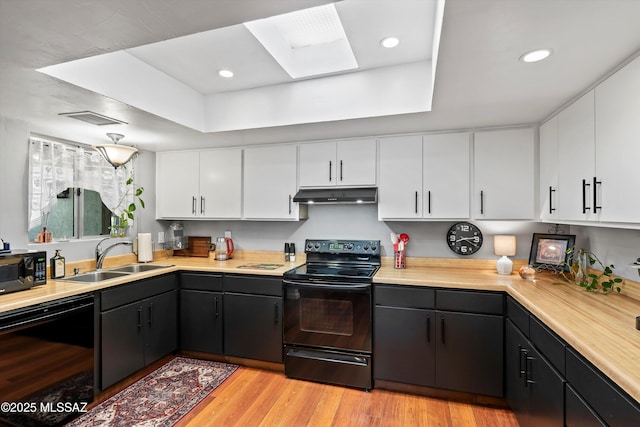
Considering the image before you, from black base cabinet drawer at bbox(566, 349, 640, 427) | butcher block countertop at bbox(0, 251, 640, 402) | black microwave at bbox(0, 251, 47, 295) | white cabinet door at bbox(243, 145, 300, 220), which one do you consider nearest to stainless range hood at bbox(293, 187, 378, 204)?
white cabinet door at bbox(243, 145, 300, 220)

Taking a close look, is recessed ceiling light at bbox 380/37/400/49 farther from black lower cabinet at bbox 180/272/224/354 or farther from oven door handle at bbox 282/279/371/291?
black lower cabinet at bbox 180/272/224/354

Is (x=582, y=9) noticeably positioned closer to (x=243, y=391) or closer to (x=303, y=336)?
(x=303, y=336)

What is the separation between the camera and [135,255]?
3.49 metres

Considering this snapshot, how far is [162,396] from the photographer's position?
251 centimetres

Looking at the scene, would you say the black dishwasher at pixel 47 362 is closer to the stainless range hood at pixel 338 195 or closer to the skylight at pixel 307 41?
the stainless range hood at pixel 338 195

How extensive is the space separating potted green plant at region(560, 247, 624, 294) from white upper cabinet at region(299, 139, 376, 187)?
1.68m

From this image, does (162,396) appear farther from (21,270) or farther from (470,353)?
(470,353)

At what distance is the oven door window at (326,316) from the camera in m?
2.68

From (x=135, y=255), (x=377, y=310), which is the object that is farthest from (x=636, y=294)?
(x=135, y=255)

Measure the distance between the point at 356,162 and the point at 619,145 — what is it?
1869mm

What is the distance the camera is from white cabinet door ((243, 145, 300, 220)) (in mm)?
3285

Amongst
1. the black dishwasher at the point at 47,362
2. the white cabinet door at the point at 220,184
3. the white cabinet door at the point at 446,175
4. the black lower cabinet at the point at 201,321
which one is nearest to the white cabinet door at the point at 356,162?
the white cabinet door at the point at 446,175

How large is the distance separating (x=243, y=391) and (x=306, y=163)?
2.11 m

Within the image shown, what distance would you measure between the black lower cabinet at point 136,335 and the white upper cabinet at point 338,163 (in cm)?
178
